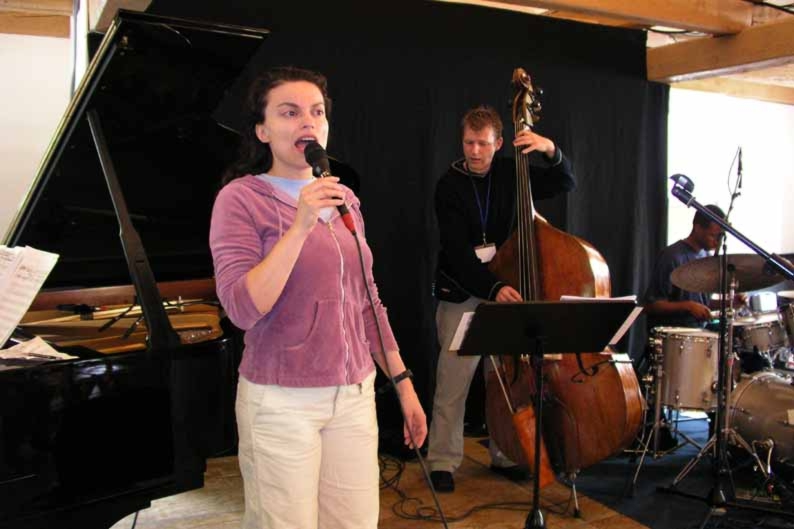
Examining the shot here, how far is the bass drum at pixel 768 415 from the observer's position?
3.41 metres

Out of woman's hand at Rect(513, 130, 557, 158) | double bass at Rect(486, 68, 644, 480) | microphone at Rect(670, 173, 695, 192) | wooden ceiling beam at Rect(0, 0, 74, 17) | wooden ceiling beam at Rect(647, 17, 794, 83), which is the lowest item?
double bass at Rect(486, 68, 644, 480)

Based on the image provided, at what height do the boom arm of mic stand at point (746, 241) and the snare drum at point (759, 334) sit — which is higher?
the boom arm of mic stand at point (746, 241)

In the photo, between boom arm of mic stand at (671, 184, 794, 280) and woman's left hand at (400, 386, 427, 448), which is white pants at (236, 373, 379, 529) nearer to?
woman's left hand at (400, 386, 427, 448)

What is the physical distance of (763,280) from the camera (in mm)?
3406

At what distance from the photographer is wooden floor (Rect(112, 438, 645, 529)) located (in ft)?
10.3

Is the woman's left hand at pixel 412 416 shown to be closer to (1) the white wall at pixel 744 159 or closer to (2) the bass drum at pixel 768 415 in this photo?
(2) the bass drum at pixel 768 415

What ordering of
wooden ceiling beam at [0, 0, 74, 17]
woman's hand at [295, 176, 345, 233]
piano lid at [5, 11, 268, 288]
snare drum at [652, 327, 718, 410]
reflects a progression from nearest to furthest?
woman's hand at [295, 176, 345, 233], piano lid at [5, 11, 268, 288], snare drum at [652, 327, 718, 410], wooden ceiling beam at [0, 0, 74, 17]

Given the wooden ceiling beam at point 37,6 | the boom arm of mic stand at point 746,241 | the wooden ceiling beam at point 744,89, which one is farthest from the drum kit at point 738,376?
the wooden ceiling beam at point 37,6

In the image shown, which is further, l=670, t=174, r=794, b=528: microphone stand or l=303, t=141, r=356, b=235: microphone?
l=670, t=174, r=794, b=528: microphone stand

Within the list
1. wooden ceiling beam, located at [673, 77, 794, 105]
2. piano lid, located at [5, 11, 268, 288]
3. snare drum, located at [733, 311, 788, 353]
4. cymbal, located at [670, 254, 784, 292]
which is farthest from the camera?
wooden ceiling beam, located at [673, 77, 794, 105]

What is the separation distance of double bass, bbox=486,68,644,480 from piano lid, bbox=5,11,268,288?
1258mm

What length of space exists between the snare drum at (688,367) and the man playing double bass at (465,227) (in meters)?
0.95

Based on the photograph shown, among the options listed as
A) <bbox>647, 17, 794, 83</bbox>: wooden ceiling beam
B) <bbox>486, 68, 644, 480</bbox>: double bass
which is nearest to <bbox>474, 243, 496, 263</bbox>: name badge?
<bbox>486, 68, 644, 480</bbox>: double bass

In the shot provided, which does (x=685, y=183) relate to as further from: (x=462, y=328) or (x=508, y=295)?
(x=462, y=328)
